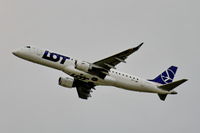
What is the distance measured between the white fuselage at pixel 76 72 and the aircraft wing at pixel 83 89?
4129 millimetres

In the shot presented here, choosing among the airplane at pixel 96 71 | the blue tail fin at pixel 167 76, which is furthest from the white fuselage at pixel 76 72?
the blue tail fin at pixel 167 76

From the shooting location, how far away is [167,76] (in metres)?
78.3

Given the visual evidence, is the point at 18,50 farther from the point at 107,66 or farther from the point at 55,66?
the point at 107,66

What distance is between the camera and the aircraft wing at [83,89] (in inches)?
3022

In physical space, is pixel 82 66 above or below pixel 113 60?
below


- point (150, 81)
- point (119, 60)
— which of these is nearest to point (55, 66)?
point (119, 60)

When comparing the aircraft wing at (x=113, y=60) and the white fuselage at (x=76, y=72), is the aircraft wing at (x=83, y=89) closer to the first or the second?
the white fuselage at (x=76, y=72)

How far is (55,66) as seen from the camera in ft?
228

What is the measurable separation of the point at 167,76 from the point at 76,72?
15800mm

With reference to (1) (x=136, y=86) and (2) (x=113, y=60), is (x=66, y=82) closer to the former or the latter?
(2) (x=113, y=60)

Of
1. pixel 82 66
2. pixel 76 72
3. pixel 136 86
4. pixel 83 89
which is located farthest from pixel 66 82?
pixel 136 86

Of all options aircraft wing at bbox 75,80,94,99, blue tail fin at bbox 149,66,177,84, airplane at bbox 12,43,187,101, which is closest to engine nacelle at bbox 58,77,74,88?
airplane at bbox 12,43,187,101

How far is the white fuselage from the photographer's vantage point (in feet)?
228

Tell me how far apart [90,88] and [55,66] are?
9.53 metres
